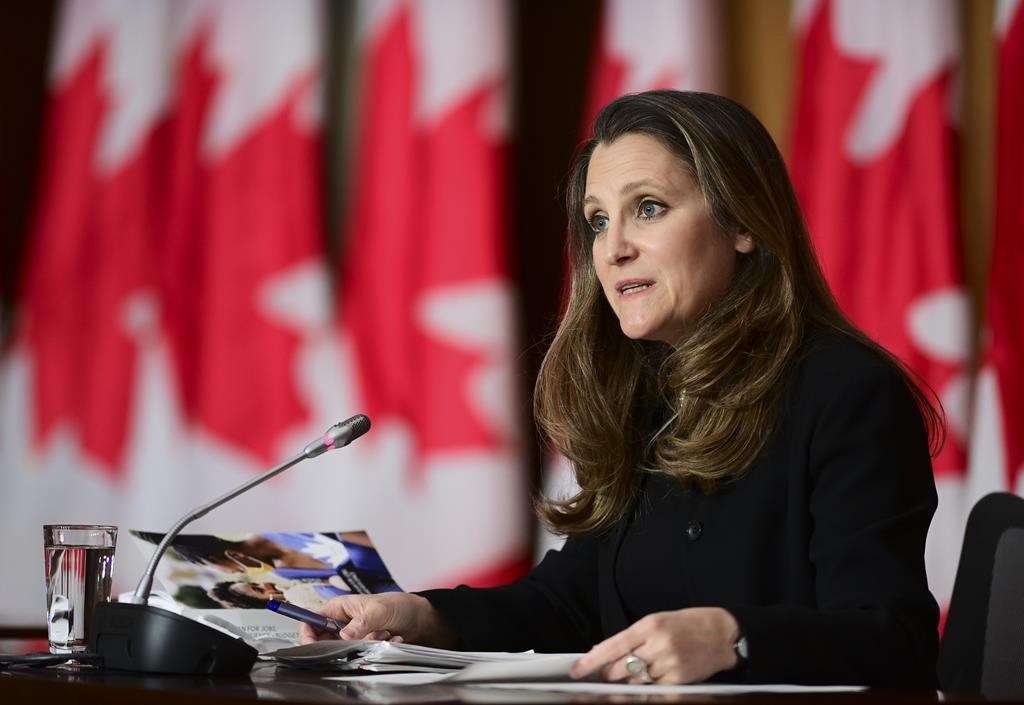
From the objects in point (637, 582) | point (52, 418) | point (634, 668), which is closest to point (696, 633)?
point (634, 668)

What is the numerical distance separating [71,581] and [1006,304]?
188cm

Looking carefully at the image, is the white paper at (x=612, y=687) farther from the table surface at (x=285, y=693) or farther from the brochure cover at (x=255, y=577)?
the brochure cover at (x=255, y=577)

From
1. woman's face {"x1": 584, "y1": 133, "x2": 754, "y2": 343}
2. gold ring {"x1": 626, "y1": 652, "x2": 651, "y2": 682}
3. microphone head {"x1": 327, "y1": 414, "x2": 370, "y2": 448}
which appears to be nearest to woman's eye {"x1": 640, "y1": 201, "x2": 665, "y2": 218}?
woman's face {"x1": 584, "y1": 133, "x2": 754, "y2": 343}

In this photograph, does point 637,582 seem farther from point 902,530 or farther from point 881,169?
point 881,169

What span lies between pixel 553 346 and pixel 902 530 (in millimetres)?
684

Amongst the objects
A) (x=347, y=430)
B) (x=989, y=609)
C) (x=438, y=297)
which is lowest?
(x=989, y=609)

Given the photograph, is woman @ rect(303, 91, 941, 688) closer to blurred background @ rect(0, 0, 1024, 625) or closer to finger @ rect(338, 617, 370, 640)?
finger @ rect(338, 617, 370, 640)

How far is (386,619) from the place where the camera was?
1.46 metres

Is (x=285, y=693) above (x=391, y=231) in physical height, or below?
below

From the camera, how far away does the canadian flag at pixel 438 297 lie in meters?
3.03

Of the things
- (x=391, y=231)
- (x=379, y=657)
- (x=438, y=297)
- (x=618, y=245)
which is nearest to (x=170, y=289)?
(x=391, y=231)

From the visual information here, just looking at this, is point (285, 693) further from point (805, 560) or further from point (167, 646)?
point (805, 560)

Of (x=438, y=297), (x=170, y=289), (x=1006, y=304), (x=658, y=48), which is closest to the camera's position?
(x=1006, y=304)

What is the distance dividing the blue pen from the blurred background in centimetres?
149
